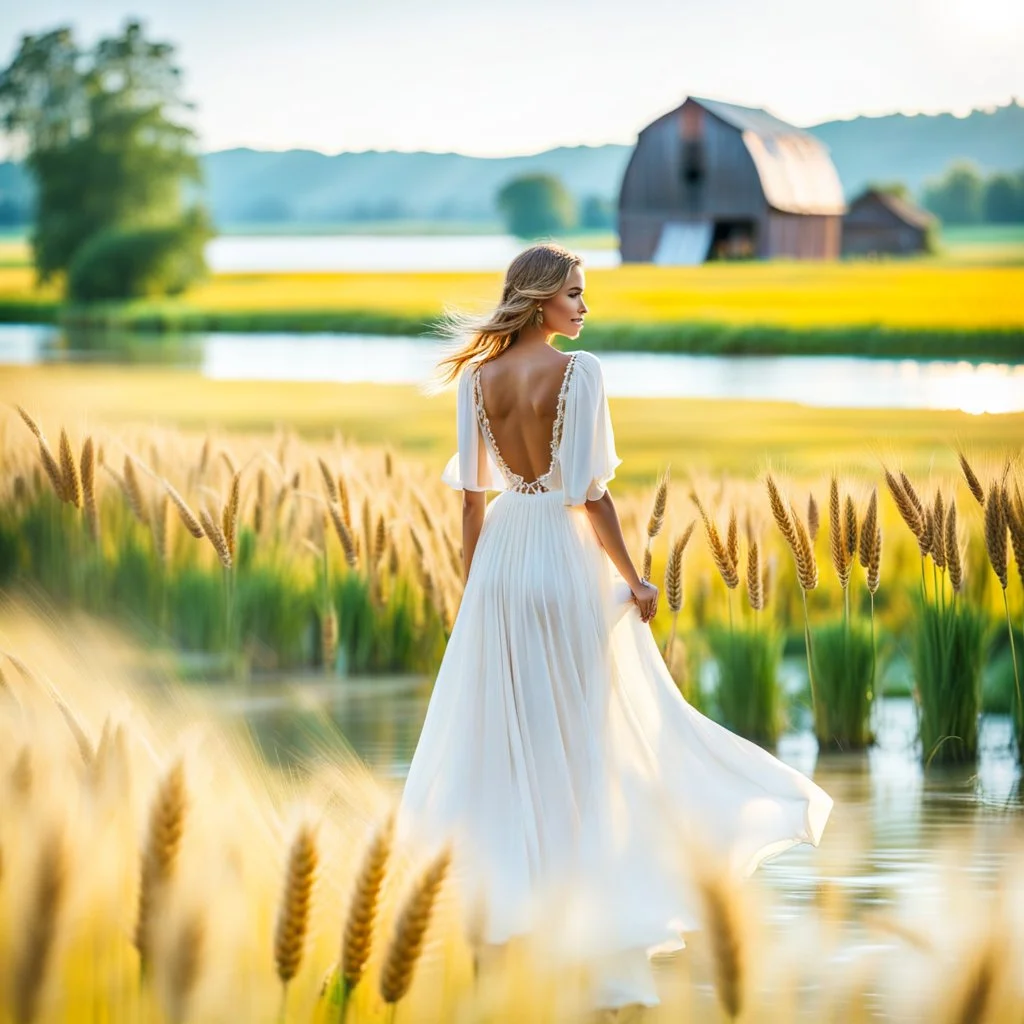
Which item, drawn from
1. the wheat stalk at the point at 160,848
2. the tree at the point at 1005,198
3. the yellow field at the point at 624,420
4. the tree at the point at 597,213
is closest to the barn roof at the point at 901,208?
the tree at the point at 1005,198

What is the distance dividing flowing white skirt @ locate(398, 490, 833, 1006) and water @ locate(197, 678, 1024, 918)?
251 mm

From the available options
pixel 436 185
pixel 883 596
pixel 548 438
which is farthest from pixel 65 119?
pixel 548 438

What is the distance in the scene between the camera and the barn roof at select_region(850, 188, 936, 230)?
1845cm

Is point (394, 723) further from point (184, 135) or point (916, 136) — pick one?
point (184, 135)

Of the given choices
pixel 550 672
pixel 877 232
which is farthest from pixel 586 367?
pixel 877 232

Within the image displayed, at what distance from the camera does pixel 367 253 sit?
22.3 metres

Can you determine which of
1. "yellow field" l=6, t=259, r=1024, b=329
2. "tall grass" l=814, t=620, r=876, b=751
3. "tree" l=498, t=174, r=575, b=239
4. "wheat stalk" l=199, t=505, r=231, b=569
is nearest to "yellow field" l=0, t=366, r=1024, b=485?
"yellow field" l=6, t=259, r=1024, b=329

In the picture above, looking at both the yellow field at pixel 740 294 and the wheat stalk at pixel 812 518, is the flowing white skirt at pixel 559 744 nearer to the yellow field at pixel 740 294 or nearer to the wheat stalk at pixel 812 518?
the wheat stalk at pixel 812 518

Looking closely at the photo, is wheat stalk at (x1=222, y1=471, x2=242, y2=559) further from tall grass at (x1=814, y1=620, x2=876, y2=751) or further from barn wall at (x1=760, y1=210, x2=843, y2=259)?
barn wall at (x1=760, y1=210, x2=843, y2=259)

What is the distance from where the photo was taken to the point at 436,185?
58.0 feet

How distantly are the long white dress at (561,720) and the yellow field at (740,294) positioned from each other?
39.6 feet

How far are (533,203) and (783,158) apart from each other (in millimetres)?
2821

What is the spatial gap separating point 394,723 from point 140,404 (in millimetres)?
10373

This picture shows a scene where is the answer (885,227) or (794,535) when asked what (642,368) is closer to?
(885,227)
